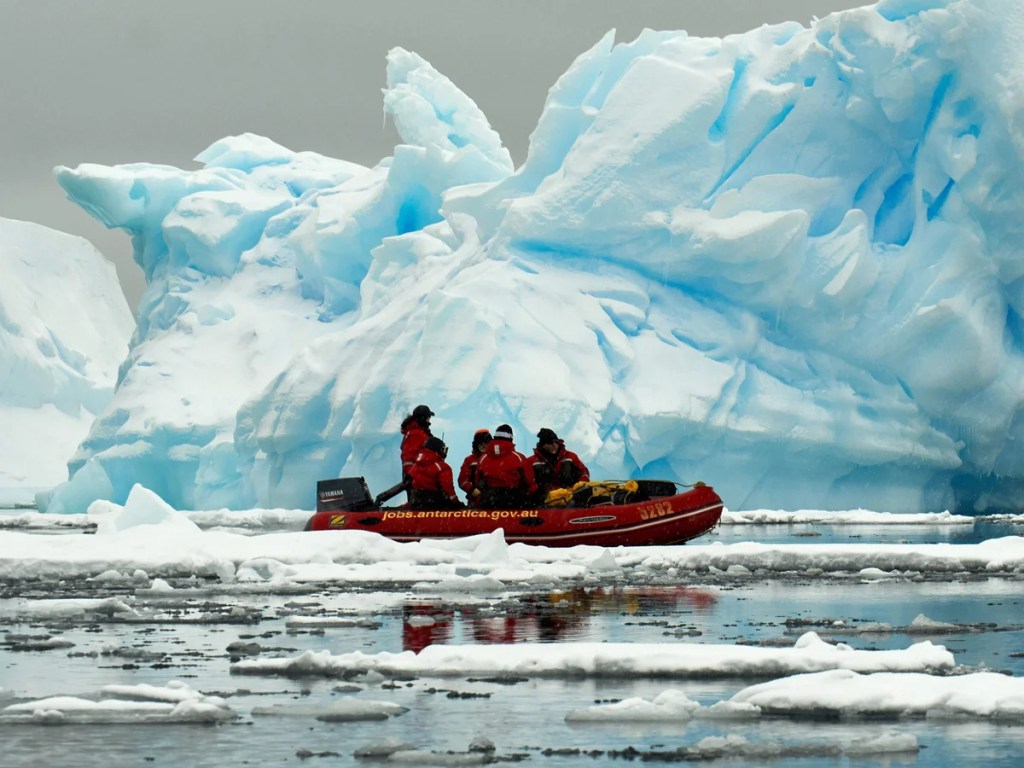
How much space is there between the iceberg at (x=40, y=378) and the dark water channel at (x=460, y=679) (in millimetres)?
51543

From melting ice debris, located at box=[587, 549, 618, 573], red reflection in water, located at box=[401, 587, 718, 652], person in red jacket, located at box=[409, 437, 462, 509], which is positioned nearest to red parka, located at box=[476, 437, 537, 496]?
person in red jacket, located at box=[409, 437, 462, 509]

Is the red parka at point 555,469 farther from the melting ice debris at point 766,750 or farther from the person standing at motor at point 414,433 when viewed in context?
the melting ice debris at point 766,750

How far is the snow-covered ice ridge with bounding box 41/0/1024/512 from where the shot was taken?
72.8 ft

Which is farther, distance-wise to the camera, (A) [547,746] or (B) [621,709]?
(B) [621,709]

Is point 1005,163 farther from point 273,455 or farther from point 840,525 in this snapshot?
point 273,455

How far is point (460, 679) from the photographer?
22.0 feet

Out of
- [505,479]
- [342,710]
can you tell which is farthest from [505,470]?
[342,710]

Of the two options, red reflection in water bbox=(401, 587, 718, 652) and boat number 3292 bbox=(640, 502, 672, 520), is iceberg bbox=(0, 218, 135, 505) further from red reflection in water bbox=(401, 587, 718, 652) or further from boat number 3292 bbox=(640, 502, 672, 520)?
red reflection in water bbox=(401, 587, 718, 652)

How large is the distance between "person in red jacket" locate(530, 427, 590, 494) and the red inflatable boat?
528mm

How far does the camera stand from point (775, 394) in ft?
76.6

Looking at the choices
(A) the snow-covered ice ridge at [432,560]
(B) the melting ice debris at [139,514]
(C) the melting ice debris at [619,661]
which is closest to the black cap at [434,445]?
(A) the snow-covered ice ridge at [432,560]

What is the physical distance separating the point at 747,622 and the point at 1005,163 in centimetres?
1533

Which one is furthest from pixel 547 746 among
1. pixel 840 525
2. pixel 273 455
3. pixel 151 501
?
pixel 273 455

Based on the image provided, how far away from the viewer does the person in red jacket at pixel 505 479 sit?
14969 mm
